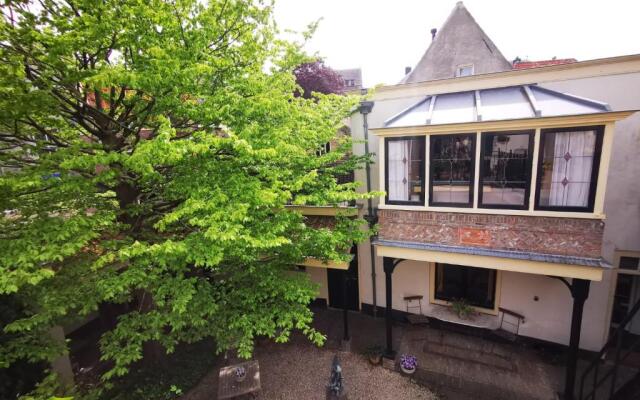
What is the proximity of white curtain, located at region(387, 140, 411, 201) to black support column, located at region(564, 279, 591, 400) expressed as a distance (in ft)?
13.5

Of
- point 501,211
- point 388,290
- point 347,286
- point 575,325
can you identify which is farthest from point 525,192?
point 347,286

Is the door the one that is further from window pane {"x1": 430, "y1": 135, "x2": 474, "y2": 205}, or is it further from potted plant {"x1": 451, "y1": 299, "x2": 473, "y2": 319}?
window pane {"x1": 430, "y1": 135, "x2": 474, "y2": 205}

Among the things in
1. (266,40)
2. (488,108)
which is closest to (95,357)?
(266,40)

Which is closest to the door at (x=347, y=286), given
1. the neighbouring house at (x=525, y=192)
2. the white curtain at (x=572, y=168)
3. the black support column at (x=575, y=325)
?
the neighbouring house at (x=525, y=192)

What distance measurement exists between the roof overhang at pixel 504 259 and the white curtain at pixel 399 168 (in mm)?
1310

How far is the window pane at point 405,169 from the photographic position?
23.6 ft

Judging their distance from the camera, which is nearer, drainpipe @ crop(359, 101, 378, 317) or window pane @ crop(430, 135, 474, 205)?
window pane @ crop(430, 135, 474, 205)

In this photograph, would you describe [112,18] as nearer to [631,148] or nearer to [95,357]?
[95,357]

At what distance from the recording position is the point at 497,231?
6.61 meters

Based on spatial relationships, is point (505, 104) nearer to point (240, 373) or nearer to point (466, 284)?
point (466, 284)

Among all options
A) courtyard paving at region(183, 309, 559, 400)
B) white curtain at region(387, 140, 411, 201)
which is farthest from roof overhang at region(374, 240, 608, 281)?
courtyard paving at region(183, 309, 559, 400)

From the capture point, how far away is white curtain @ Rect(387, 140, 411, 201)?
287 inches

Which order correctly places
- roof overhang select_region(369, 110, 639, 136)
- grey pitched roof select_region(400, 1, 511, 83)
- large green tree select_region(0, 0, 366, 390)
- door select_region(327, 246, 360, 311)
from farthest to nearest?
grey pitched roof select_region(400, 1, 511, 83) → door select_region(327, 246, 360, 311) → roof overhang select_region(369, 110, 639, 136) → large green tree select_region(0, 0, 366, 390)

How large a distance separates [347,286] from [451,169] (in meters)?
5.85
